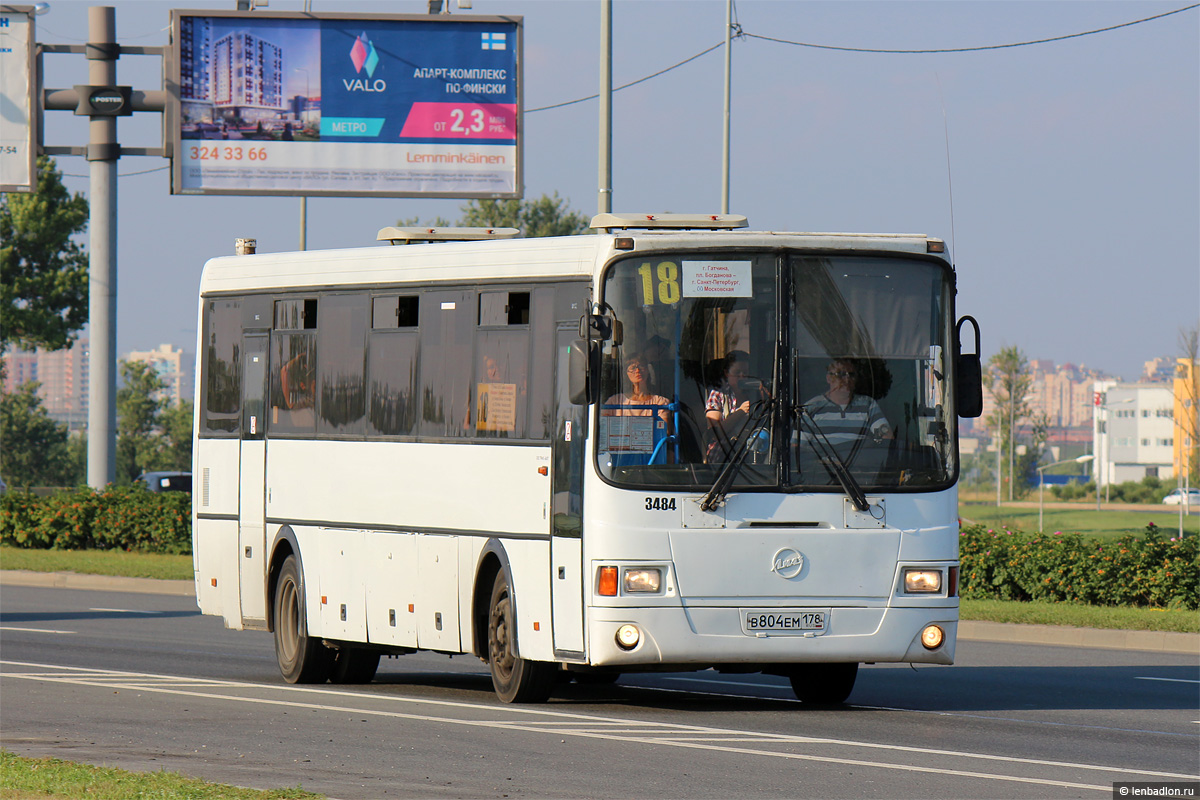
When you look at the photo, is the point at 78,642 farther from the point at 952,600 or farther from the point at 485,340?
the point at 952,600

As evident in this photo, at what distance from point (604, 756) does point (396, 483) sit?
410cm

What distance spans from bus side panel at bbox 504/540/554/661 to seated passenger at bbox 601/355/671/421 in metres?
1.06

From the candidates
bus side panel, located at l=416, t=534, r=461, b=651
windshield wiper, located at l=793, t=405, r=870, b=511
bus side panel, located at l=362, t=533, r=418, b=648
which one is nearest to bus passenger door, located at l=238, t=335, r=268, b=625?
bus side panel, located at l=362, t=533, r=418, b=648

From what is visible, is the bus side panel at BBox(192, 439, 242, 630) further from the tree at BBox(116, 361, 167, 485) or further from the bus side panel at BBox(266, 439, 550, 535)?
the tree at BBox(116, 361, 167, 485)

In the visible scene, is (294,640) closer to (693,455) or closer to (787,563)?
(693,455)

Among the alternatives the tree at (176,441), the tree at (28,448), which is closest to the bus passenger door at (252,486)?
the tree at (28,448)

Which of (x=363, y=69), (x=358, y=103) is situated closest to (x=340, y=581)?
(x=358, y=103)

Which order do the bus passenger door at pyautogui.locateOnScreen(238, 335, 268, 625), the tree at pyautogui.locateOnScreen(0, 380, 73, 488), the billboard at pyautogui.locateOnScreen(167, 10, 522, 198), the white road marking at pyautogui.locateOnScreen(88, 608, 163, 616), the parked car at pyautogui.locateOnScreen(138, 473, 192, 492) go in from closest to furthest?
the bus passenger door at pyautogui.locateOnScreen(238, 335, 268, 625)
the white road marking at pyautogui.locateOnScreen(88, 608, 163, 616)
the billboard at pyautogui.locateOnScreen(167, 10, 522, 198)
the parked car at pyautogui.locateOnScreen(138, 473, 192, 492)
the tree at pyautogui.locateOnScreen(0, 380, 73, 488)

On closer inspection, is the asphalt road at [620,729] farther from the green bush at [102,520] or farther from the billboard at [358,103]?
the billboard at [358,103]

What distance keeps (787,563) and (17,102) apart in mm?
24406

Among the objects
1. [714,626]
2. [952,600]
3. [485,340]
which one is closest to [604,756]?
[714,626]

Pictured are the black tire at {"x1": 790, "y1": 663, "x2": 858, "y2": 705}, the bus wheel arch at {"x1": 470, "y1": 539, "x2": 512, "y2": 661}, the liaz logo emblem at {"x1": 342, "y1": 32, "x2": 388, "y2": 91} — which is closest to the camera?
the bus wheel arch at {"x1": 470, "y1": 539, "x2": 512, "y2": 661}

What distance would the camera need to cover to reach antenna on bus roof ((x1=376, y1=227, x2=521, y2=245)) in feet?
46.3

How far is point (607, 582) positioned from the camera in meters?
11.6
